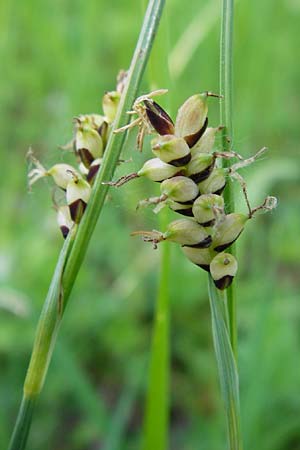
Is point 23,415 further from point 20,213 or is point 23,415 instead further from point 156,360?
point 20,213

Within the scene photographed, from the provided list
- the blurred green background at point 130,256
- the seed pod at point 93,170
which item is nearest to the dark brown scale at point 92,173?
the seed pod at point 93,170

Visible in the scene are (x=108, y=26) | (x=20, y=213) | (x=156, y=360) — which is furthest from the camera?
(x=108, y=26)

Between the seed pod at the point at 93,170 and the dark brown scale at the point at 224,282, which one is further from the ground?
the seed pod at the point at 93,170

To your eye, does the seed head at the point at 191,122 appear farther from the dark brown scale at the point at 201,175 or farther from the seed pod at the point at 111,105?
the seed pod at the point at 111,105

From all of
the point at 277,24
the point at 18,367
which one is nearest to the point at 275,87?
the point at 277,24

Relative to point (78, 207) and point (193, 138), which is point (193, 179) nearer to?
point (193, 138)

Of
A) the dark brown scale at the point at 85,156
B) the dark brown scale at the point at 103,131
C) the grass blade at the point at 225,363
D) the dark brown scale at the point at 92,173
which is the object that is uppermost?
the dark brown scale at the point at 103,131
